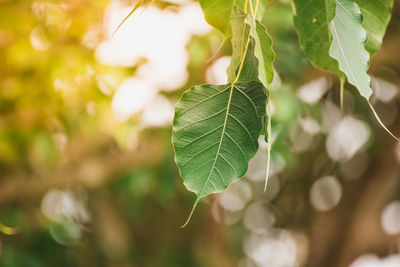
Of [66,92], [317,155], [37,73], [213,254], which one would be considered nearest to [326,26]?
[66,92]

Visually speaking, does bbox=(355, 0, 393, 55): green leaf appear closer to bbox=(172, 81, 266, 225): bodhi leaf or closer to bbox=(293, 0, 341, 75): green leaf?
bbox=(293, 0, 341, 75): green leaf

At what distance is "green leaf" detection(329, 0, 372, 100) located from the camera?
47 centimetres

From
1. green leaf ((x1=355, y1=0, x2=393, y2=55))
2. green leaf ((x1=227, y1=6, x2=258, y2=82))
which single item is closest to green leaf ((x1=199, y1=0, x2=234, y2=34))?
green leaf ((x1=227, y1=6, x2=258, y2=82))

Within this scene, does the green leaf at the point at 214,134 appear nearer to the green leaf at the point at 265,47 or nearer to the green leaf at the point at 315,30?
the green leaf at the point at 265,47

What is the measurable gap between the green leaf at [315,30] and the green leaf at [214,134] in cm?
13

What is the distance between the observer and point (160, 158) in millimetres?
2404

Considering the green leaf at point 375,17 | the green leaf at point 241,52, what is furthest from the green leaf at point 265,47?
the green leaf at point 375,17

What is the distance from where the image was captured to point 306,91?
2600 millimetres

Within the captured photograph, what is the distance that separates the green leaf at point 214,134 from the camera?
1.59 ft

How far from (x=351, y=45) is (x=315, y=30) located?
87 mm

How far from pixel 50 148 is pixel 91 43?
50 cm

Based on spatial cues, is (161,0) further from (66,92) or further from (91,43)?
(66,92)

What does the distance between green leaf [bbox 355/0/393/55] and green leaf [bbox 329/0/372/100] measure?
0.30 ft

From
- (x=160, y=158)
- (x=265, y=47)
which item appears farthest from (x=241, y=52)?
(x=160, y=158)
